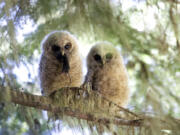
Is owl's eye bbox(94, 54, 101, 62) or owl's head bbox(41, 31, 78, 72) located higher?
owl's head bbox(41, 31, 78, 72)

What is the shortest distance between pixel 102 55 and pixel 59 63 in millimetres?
567

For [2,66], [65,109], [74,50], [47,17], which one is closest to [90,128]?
[65,109]

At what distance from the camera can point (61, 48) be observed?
3191mm

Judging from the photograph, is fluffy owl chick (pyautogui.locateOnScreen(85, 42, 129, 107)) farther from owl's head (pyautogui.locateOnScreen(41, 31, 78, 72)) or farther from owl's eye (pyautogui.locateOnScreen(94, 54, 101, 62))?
owl's head (pyautogui.locateOnScreen(41, 31, 78, 72))

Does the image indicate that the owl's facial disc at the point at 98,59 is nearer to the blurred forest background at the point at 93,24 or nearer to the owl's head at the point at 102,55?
the owl's head at the point at 102,55

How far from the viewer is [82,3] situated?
2395 mm

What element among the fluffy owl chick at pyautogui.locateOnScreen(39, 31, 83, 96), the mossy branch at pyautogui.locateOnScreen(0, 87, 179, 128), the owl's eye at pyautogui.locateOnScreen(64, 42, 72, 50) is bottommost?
the mossy branch at pyautogui.locateOnScreen(0, 87, 179, 128)

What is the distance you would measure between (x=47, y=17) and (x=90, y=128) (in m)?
1.10

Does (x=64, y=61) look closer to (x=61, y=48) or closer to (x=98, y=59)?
(x=61, y=48)

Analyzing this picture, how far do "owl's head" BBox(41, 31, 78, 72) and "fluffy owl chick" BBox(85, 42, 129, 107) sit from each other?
1.00ft

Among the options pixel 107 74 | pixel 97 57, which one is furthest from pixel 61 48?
pixel 107 74

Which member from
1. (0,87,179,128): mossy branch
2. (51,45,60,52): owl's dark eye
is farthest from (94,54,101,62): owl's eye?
(0,87,179,128): mossy branch

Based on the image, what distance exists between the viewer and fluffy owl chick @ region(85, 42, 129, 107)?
3314 millimetres

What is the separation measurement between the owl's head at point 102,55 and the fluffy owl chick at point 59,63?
0.19 metres
